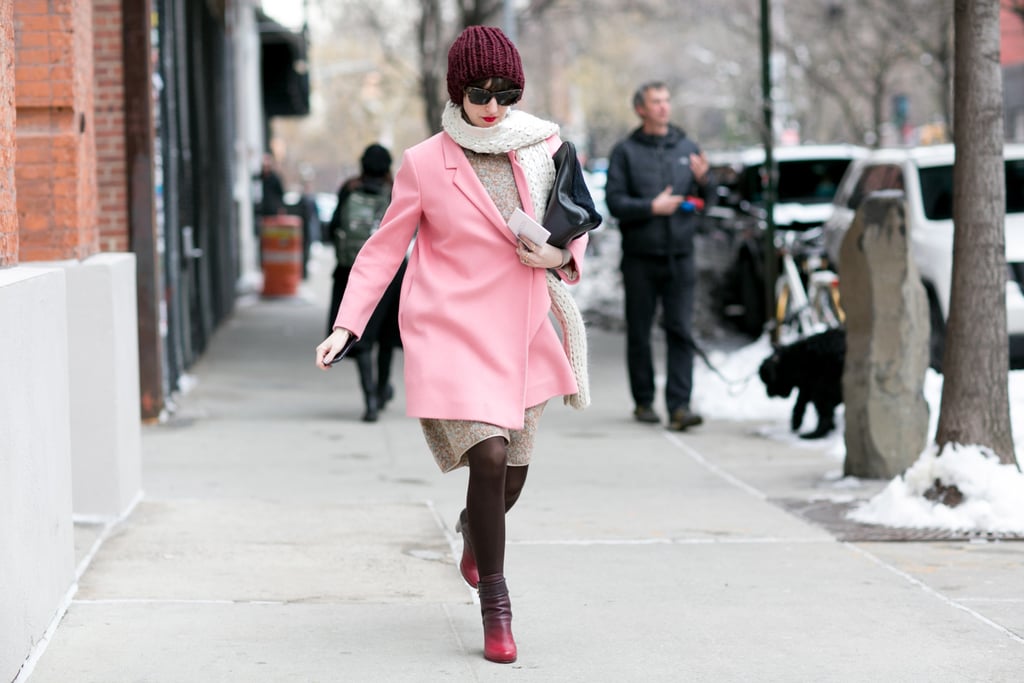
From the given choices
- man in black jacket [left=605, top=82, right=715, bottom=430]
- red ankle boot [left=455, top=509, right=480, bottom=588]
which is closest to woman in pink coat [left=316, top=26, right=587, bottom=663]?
red ankle boot [left=455, top=509, right=480, bottom=588]

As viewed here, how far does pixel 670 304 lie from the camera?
9.82m

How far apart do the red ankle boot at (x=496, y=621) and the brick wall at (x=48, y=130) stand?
9.09 ft

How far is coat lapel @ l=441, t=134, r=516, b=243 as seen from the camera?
190 inches

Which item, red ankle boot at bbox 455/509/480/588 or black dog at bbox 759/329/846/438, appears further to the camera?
black dog at bbox 759/329/846/438

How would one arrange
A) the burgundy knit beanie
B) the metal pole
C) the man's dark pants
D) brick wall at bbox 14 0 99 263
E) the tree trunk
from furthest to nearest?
the metal pole
the man's dark pants
the tree trunk
brick wall at bbox 14 0 99 263
the burgundy knit beanie

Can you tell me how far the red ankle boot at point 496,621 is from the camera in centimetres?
482

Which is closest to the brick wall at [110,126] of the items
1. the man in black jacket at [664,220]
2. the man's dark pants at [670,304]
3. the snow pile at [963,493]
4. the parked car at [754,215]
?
the man in black jacket at [664,220]

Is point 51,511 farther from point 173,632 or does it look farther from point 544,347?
point 544,347

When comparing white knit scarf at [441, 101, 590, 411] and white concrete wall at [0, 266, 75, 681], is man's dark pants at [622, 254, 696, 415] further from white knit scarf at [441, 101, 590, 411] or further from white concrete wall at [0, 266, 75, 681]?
white concrete wall at [0, 266, 75, 681]

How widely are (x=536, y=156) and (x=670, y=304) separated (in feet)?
16.3

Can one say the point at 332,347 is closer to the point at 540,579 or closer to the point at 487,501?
the point at 487,501

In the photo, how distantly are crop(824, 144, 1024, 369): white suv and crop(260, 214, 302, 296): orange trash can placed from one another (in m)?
9.29

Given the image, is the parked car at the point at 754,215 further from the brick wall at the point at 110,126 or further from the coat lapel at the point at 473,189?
the coat lapel at the point at 473,189

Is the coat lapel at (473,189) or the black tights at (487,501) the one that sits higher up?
the coat lapel at (473,189)
